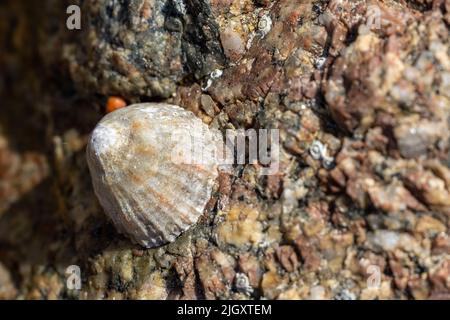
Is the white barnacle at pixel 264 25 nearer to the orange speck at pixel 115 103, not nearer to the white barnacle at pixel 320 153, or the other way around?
the white barnacle at pixel 320 153

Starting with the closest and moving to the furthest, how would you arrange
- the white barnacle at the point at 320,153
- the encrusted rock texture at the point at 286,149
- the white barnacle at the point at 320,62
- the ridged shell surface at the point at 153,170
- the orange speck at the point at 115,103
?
the encrusted rock texture at the point at 286,149 → the white barnacle at the point at 320,153 → the white barnacle at the point at 320,62 → the ridged shell surface at the point at 153,170 → the orange speck at the point at 115,103

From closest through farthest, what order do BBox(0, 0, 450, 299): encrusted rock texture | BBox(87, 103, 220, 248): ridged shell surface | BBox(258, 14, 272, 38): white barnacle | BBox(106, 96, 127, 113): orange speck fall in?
BBox(0, 0, 450, 299): encrusted rock texture → BBox(87, 103, 220, 248): ridged shell surface → BBox(258, 14, 272, 38): white barnacle → BBox(106, 96, 127, 113): orange speck

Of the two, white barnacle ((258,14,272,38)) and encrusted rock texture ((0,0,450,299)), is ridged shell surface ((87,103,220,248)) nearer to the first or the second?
encrusted rock texture ((0,0,450,299))

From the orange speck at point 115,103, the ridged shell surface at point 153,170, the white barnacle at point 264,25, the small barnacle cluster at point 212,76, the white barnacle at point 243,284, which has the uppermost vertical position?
the white barnacle at point 264,25

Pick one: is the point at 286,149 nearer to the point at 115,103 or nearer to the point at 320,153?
the point at 320,153

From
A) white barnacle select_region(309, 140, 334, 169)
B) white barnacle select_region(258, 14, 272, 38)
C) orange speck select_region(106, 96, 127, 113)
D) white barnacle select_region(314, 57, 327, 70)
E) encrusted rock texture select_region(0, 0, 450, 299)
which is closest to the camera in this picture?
encrusted rock texture select_region(0, 0, 450, 299)

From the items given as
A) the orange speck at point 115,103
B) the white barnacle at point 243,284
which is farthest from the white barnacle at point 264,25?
the white barnacle at point 243,284

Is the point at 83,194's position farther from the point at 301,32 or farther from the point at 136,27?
the point at 301,32

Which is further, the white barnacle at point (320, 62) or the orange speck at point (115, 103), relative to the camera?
the orange speck at point (115, 103)

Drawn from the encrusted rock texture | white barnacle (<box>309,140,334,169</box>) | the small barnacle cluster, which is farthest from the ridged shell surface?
white barnacle (<box>309,140,334,169</box>)
